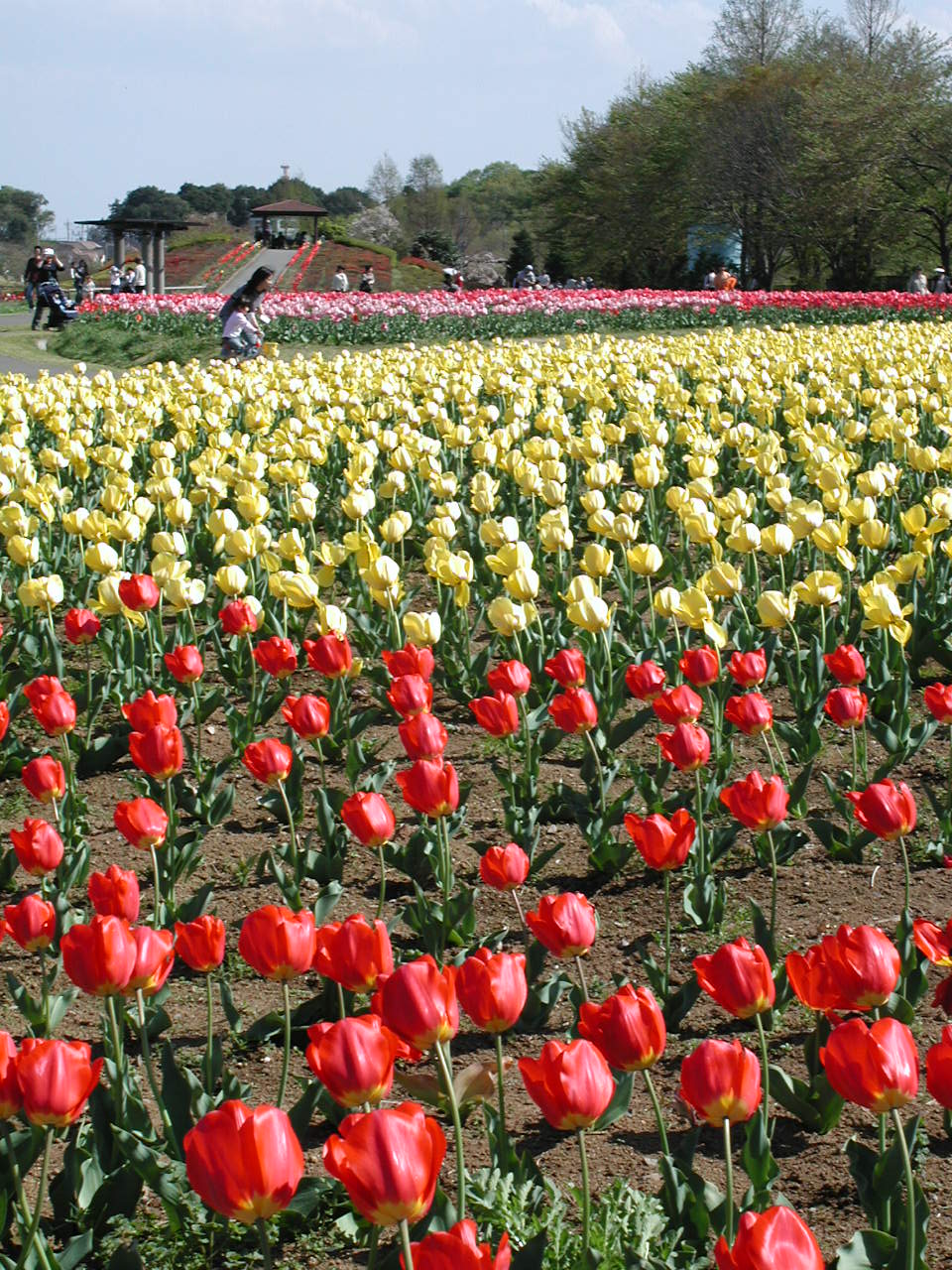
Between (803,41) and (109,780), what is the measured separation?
61.0 meters

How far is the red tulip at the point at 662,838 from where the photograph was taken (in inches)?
104

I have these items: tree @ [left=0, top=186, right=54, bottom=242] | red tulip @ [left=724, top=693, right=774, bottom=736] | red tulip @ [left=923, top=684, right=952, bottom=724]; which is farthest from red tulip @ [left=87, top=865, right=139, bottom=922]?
tree @ [left=0, top=186, right=54, bottom=242]

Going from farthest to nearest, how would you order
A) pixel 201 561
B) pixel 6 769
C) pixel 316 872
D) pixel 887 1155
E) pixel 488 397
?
pixel 488 397 < pixel 201 561 < pixel 6 769 < pixel 316 872 < pixel 887 1155

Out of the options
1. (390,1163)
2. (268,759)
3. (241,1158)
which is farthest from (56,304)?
(390,1163)

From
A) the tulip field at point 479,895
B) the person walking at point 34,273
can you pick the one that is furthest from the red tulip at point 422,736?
the person walking at point 34,273

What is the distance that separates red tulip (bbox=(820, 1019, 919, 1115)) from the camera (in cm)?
171

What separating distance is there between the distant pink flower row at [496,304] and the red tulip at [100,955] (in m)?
23.5

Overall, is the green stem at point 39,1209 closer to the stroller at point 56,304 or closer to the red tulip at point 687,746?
the red tulip at point 687,746

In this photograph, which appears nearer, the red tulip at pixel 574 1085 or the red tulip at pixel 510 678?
the red tulip at pixel 574 1085

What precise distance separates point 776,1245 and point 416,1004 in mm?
579

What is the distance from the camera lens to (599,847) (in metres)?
3.83

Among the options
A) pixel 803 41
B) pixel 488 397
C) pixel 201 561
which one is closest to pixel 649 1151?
pixel 201 561

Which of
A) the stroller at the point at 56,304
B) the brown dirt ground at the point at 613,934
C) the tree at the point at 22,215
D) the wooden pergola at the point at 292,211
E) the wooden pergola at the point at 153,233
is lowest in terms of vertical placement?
the brown dirt ground at the point at 613,934

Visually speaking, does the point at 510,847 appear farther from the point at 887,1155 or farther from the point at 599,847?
the point at 599,847
